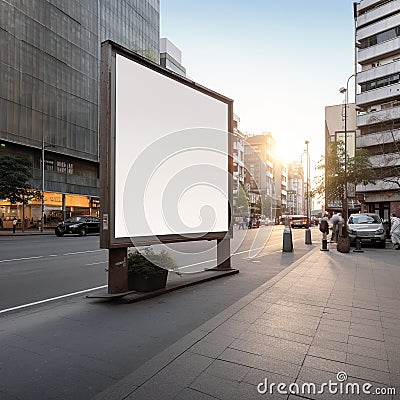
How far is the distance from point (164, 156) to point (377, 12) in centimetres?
4448

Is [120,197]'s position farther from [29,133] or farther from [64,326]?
[29,133]

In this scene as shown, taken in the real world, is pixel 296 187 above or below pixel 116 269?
above

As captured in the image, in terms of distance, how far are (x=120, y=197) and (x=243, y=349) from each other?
3.03 m

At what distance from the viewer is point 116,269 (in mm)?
6297

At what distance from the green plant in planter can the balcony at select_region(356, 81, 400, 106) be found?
129 feet

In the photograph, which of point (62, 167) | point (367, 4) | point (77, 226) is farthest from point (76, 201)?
point (367, 4)

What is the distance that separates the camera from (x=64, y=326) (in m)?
5.00

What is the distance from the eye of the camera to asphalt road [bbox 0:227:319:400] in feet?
11.2

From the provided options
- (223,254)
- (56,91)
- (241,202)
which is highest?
(56,91)

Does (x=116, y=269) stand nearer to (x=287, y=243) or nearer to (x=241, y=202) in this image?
(x=241, y=202)

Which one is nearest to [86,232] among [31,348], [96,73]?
[31,348]

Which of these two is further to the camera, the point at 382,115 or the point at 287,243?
the point at 382,115

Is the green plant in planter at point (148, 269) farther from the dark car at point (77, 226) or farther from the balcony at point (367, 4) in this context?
the balcony at point (367, 4)

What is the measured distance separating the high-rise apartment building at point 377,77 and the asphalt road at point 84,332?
35.8 m
